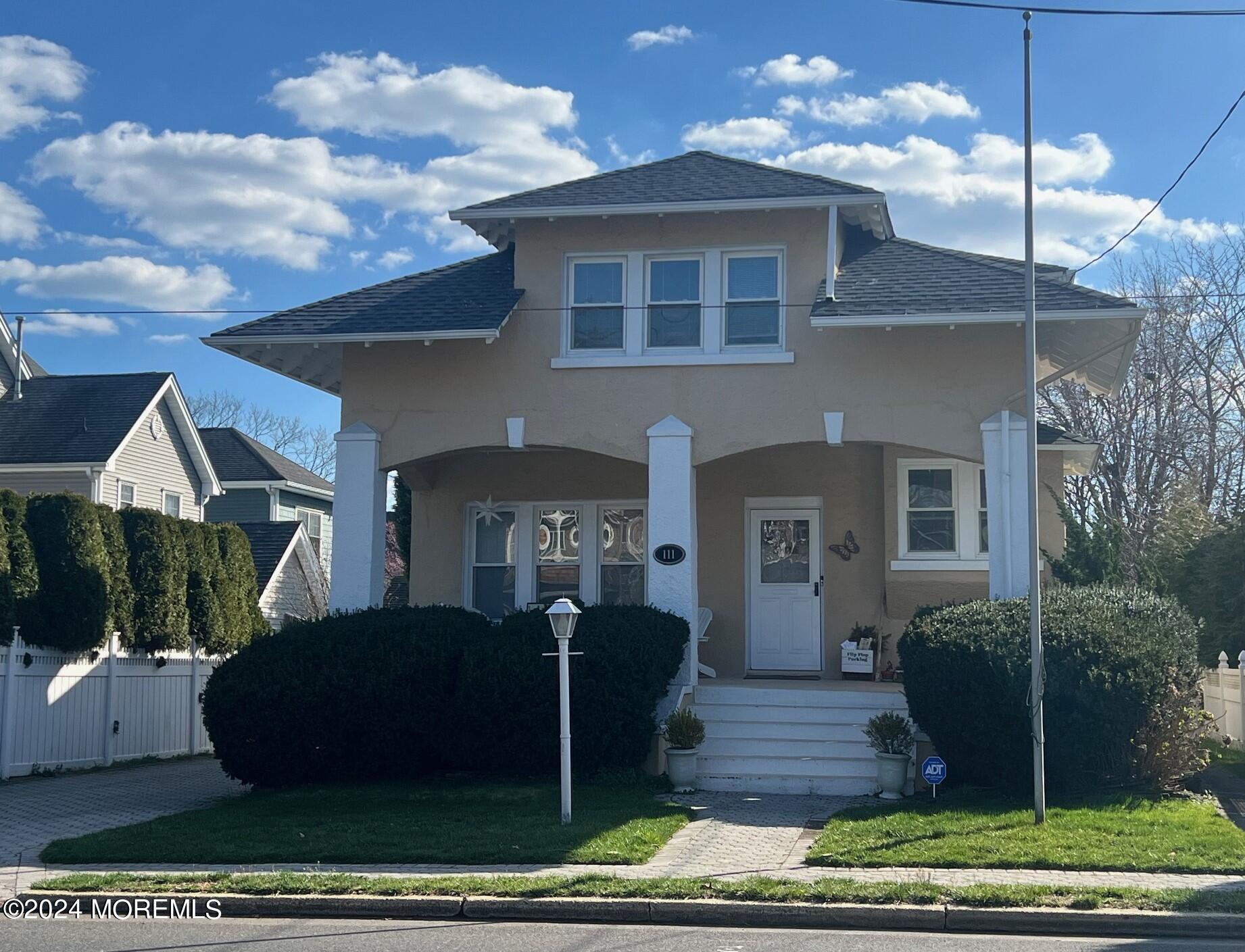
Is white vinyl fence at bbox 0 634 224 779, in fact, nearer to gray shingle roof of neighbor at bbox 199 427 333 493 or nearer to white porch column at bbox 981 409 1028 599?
white porch column at bbox 981 409 1028 599

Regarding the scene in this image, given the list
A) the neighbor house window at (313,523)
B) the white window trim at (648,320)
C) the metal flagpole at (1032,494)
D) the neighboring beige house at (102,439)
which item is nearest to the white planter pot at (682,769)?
the metal flagpole at (1032,494)

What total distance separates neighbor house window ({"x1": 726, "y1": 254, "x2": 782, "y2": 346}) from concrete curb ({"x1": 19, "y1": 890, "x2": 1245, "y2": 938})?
8.43m

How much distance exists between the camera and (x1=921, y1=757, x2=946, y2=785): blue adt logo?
1159cm

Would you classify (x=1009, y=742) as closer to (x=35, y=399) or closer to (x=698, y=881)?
(x=698, y=881)

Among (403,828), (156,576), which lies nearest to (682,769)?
(403,828)

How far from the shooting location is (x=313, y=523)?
38250 mm

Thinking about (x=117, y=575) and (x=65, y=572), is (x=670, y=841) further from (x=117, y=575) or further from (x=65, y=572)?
(x=117, y=575)

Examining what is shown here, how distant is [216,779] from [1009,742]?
8.93 metres

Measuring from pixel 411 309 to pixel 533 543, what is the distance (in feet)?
12.9

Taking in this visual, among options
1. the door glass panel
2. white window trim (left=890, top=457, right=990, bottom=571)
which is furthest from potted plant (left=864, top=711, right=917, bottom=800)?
the door glass panel

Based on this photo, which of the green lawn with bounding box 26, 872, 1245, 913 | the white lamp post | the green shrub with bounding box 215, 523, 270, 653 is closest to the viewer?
the green lawn with bounding box 26, 872, 1245, 913

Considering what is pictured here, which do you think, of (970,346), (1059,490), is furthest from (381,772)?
(1059,490)

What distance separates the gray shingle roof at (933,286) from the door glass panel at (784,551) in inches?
147

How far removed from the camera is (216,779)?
583 inches
